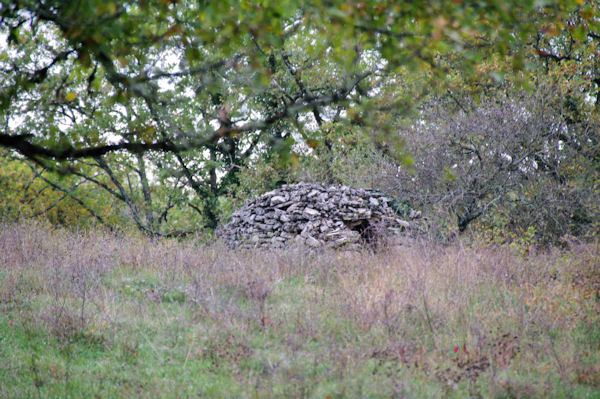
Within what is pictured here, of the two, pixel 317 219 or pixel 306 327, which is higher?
pixel 317 219

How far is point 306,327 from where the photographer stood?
5.36m

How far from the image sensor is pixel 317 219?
35.6 ft

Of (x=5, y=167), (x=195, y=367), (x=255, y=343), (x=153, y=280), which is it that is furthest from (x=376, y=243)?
(x=5, y=167)

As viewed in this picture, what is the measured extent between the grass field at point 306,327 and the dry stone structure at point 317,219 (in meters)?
2.22

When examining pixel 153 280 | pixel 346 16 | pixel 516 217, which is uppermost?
pixel 346 16

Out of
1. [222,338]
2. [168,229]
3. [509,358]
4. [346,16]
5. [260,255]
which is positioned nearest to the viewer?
[346,16]

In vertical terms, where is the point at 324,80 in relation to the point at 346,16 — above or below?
above

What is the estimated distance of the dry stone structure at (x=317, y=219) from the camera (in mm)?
10516

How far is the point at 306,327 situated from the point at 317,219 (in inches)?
220

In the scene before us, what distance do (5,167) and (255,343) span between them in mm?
16851

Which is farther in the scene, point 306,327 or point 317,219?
point 317,219

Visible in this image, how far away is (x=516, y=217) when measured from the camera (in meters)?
10.7

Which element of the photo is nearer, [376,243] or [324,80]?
[376,243]

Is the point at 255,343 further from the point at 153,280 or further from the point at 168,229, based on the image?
the point at 168,229
